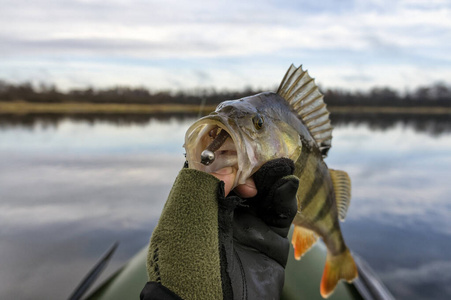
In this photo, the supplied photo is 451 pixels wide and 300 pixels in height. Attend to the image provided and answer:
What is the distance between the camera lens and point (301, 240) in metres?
2.37

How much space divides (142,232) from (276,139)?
8083mm

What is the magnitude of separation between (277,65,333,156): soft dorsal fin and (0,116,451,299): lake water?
25.2 inches

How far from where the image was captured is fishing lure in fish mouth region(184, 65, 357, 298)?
Result: 1.38m

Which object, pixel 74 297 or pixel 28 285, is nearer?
pixel 74 297

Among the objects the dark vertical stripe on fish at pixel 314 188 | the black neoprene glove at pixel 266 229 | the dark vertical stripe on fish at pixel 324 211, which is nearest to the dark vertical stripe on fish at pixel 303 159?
the dark vertical stripe on fish at pixel 314 188

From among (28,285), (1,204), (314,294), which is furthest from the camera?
(1,204)

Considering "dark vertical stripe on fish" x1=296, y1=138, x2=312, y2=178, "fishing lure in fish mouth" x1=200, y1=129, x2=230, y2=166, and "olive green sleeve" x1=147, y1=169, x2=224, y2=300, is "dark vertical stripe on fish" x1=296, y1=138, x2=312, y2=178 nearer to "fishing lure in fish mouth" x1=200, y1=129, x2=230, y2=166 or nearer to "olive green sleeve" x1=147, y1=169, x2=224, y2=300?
"fishing lure in fish mouth" x1=200, y1=129, x2=230, y2=166

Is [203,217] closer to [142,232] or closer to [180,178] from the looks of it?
[180,178]

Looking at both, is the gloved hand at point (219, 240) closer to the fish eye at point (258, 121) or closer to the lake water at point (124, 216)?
the fish eye at point (258, 121)

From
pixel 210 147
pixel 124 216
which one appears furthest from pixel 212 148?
pixel 124 216

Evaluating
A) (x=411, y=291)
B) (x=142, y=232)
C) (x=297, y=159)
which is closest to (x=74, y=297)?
(x=297, y=159)

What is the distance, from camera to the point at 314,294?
3.12 m

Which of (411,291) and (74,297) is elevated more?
(74,297)

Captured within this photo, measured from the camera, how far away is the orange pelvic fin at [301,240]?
235 cm
